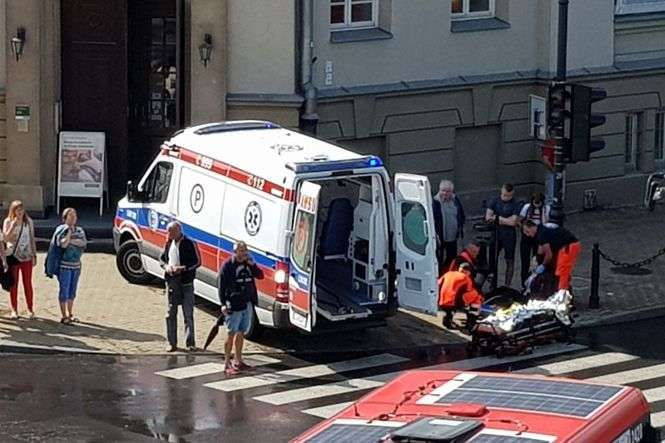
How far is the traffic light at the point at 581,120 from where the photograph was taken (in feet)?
70.8

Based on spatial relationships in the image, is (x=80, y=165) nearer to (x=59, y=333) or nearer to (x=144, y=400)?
(x=59, y=333)

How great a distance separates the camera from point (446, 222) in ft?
75.8

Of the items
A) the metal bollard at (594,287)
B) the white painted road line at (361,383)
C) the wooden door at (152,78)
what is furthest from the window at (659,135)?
the white painted road line at (361,383)

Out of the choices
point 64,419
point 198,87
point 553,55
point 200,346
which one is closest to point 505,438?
point 64,419

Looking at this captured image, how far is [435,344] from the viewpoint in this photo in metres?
20.3

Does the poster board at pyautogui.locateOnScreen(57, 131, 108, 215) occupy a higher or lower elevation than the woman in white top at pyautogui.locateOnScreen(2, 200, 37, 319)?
higher

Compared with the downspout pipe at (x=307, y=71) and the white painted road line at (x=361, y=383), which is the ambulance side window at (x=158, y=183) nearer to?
the downspout pipe at (x=307, y=71)

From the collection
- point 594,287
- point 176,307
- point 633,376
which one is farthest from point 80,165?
point 633,376

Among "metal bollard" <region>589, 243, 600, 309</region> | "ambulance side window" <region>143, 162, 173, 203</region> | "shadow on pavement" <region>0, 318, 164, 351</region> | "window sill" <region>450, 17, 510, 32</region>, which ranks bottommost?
"shadow on pavement" <region>0, 318, 164, 351</region>

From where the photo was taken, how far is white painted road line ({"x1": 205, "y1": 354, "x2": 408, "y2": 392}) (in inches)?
712

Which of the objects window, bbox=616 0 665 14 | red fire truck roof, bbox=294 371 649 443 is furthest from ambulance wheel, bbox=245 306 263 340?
window, bbox=616 0 665 14

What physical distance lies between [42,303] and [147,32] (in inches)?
268

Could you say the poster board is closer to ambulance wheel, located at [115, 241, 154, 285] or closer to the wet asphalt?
ambulance wheel, located at [115, 241, 154, 285]

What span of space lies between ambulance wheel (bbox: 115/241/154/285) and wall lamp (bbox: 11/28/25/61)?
4609 mm
